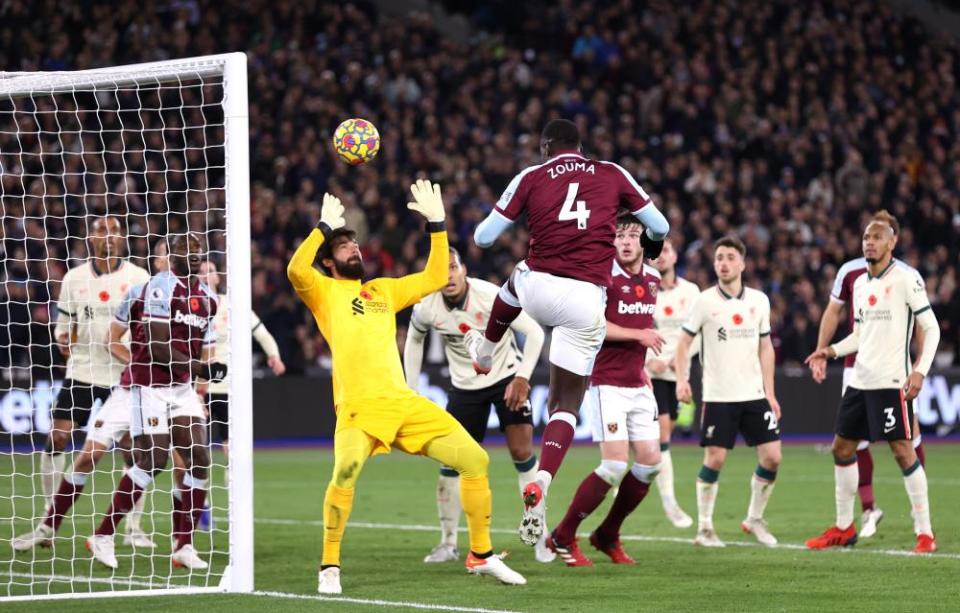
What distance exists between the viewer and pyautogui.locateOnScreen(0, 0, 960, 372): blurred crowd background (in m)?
22.0

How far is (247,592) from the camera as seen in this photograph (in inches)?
325

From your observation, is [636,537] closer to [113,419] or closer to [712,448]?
[712,448]

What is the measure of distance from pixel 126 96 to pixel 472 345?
14810mm

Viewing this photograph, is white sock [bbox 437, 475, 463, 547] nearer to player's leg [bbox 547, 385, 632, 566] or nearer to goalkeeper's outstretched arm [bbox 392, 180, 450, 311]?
player's leg [bbox 547, 385, 632, 566]

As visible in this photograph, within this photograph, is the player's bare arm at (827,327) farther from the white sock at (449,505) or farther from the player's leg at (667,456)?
the white sock at (449,505)

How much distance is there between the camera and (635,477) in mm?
9812

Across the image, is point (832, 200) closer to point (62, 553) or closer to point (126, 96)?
point (126, 96)

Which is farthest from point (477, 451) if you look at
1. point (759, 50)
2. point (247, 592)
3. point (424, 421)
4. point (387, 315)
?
point (759, 50)

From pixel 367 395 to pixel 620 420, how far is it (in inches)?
81.9

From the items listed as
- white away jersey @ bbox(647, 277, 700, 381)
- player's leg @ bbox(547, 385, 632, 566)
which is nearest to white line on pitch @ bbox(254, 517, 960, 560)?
player's leg @ bbox(547, 385, 632, 566)

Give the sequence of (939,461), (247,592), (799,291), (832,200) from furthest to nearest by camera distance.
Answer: (832,200), (799,291), (939,461), (247,592)

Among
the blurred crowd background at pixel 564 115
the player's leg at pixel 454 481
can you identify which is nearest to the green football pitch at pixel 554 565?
the player's leg at pixel 454 481

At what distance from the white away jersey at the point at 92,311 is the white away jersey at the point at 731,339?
4.45 m

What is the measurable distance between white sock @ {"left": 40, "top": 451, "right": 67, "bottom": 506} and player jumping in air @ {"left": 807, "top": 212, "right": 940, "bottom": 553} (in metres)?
5.96
